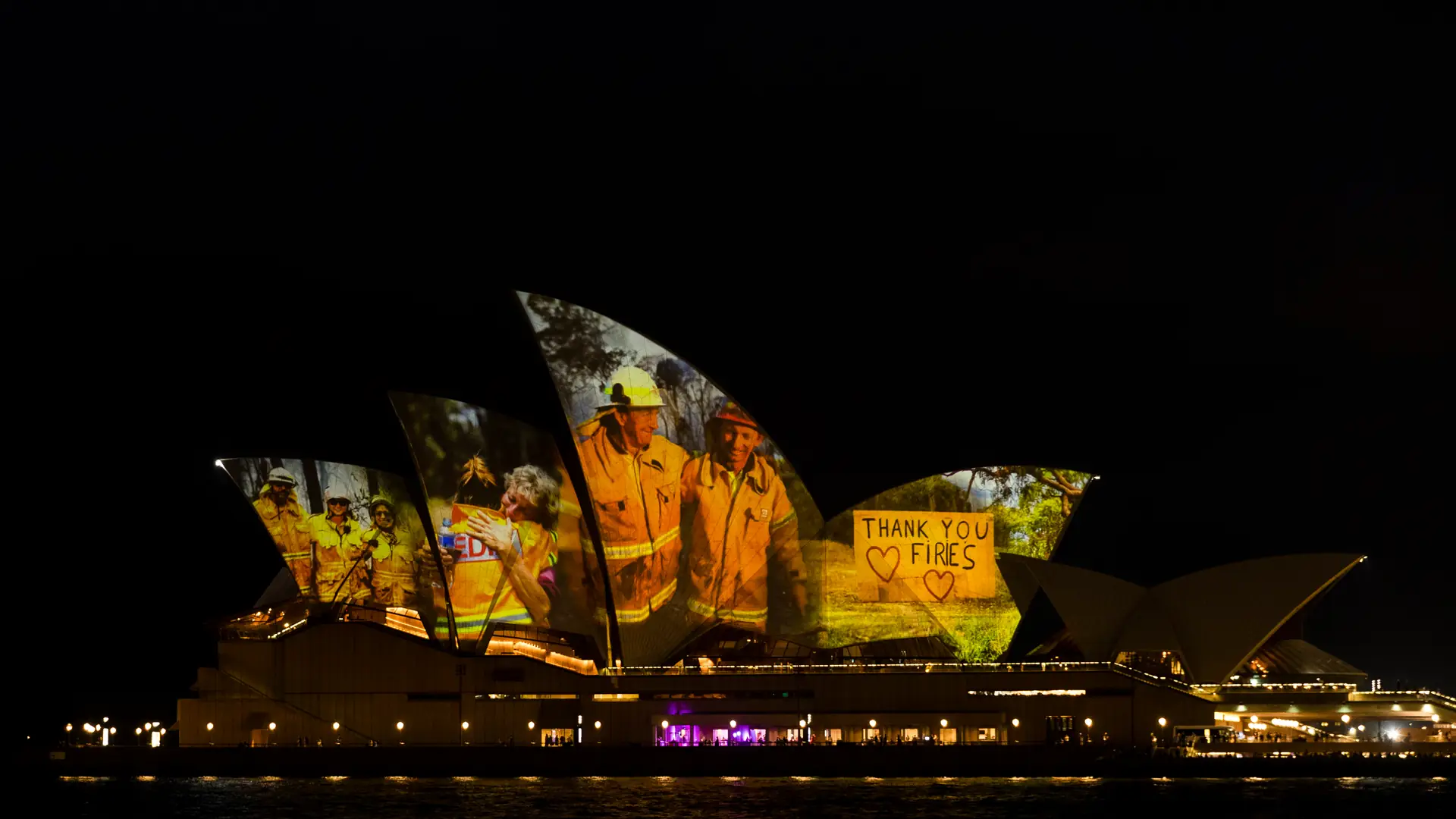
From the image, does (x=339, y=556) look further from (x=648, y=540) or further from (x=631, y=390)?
(x=631, y=390)

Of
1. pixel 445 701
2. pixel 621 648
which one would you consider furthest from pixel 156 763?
pixel 621 648

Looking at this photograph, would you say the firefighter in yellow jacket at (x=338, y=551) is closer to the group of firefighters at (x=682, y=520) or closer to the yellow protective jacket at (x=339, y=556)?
the yellow protective jacket at (x=339, y=556)

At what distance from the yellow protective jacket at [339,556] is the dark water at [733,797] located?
1250 cm

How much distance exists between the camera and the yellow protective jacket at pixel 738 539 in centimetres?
8125

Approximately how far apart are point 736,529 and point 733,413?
484 centimetres

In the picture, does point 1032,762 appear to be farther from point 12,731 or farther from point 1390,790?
point 12,731

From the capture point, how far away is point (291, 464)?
86.6 m

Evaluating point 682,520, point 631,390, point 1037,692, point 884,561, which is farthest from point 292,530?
point 1037,692

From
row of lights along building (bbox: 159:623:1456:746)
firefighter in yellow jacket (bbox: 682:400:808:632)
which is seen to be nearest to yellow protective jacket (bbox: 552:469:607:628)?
row of lights along building (bbox: 159:623:1456:746)

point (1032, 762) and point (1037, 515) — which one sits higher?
point (1037, 515)

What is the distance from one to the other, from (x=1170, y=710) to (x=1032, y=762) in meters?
6.85

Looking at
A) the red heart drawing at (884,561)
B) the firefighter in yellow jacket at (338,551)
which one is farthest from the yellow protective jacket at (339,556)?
the red heart drawing at (884,561)

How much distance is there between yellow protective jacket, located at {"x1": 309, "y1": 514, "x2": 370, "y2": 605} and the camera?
285ft

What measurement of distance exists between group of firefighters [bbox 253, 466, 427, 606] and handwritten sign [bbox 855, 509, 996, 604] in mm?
20308
